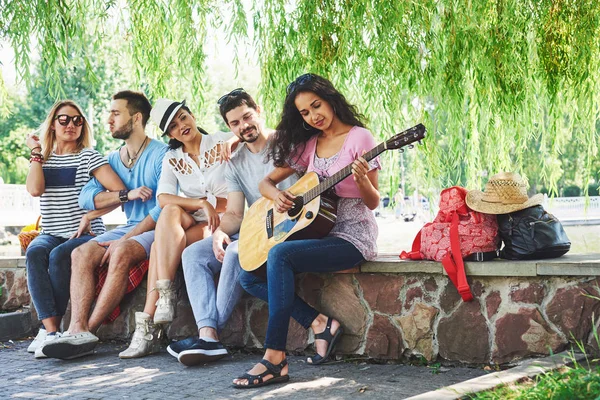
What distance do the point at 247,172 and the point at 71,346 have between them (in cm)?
153

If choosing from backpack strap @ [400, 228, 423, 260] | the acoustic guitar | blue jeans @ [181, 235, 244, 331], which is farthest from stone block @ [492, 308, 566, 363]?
blue jeans @ [181, 235, 244, 331]

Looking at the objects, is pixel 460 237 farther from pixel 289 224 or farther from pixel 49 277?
pixel 49 277

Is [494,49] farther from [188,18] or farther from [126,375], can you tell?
[126,375]

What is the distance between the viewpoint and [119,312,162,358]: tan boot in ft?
16.7

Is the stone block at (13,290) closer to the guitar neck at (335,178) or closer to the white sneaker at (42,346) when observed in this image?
the white sneaker at (42,346)

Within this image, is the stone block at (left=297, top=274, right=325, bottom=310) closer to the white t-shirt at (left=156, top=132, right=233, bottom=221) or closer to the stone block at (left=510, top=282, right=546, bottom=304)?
the white t-shirt at (left=156, top=132, right=233, bottom=221)

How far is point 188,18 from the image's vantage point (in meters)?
5.85

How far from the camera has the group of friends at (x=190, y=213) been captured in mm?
4535

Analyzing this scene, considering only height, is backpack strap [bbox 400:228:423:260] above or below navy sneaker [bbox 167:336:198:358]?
above

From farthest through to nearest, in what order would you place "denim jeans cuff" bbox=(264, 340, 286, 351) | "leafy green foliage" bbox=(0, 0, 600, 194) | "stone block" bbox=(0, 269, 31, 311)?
"stone block" bbox=(0, 269, 31, 311), "leafy green foliage" bbox=(0, 0, 600, 194), "denim jeans cuff" bbox=(264, 340, 286, 351)

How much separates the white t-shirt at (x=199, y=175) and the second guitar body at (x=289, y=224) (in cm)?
58

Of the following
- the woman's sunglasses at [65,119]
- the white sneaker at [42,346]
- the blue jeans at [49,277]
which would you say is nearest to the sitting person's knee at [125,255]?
the blue jeans at [49,277]

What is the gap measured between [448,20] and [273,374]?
8.51ft

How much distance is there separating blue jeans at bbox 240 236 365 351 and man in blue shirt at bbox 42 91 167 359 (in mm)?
1221
